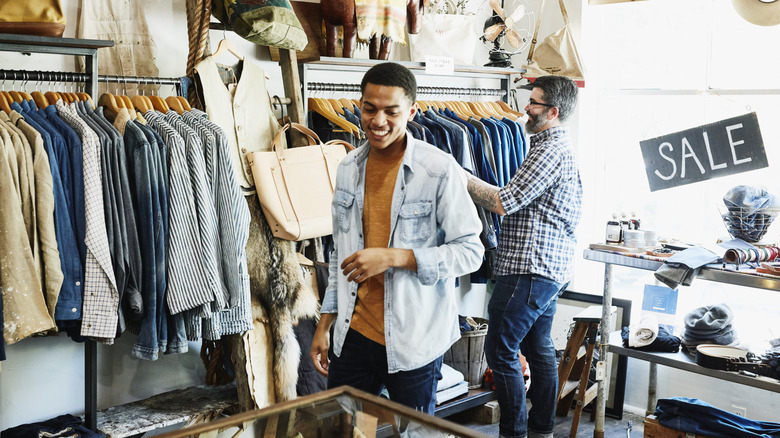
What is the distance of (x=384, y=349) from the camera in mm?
2084

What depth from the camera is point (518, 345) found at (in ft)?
10.2

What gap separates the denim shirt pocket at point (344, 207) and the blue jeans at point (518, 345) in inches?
44.4

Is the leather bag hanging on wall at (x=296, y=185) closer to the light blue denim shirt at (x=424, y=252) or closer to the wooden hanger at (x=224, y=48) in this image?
the wooden hanger at (x=224, y=48)

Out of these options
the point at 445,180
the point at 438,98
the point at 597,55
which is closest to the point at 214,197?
the point at 445,180

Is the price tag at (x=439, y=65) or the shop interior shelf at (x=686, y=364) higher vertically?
the price tag at (x=439, y=65)

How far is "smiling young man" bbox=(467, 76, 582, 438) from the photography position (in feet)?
9.85

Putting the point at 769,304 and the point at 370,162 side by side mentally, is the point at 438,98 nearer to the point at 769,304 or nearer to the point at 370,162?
the point at 769,304

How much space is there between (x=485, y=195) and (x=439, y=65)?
115cm

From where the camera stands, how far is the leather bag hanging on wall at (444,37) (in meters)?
4.12

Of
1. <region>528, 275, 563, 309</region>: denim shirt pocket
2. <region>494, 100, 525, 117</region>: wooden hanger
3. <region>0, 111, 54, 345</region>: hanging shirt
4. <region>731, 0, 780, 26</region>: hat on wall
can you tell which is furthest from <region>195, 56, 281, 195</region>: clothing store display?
<region>731, 0, 780, 26</region>: hat on wall

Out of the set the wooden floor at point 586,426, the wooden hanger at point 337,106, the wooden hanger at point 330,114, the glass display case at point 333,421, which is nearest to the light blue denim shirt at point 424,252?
the glass display case at point 333,421

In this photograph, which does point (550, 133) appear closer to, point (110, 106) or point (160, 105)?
point (160, 105)

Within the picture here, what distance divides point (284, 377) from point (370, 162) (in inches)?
50.8

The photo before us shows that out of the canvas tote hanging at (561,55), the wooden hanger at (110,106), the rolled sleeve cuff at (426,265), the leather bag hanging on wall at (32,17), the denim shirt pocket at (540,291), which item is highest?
the canvas tote hanging at (561,55)
